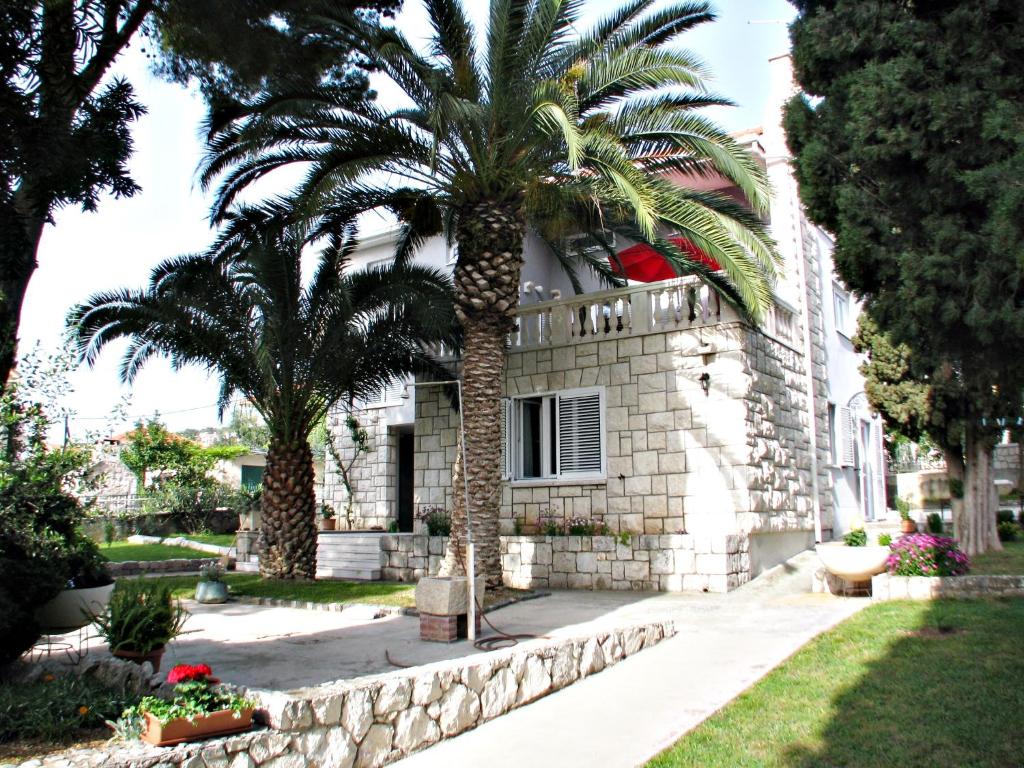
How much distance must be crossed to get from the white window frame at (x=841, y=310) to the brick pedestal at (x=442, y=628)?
13.6m

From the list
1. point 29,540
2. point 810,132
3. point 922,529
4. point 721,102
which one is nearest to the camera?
point 29,540

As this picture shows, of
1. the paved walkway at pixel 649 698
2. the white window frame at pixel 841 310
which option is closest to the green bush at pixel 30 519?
the paved walkway at pixel 649 698

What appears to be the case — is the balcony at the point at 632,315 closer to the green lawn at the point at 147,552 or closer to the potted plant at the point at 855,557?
the potted plant at the point at 855,557

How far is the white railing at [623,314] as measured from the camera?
13656 mm

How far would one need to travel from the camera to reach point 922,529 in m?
16.8

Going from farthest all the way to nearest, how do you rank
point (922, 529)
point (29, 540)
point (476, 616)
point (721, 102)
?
1. point (922, 529)
2. point (721, 102)
3. point (476, 616)
4. point (29, 540)

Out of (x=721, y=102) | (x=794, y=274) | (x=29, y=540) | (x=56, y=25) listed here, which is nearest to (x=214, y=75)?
(x=56, y=25)

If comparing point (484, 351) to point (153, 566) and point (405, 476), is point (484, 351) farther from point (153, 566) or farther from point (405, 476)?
point (153, 566)

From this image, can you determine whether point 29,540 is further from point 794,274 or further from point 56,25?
point 794,274

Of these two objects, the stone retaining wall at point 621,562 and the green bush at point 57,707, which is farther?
the stone retaining wall at point 621,562

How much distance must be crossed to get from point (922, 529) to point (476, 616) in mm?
11785

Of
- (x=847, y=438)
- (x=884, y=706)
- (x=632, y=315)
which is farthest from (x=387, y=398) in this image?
(x=884, y=706)

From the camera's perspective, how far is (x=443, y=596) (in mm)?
8766

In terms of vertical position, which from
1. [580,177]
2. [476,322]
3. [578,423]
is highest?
[580,177]
